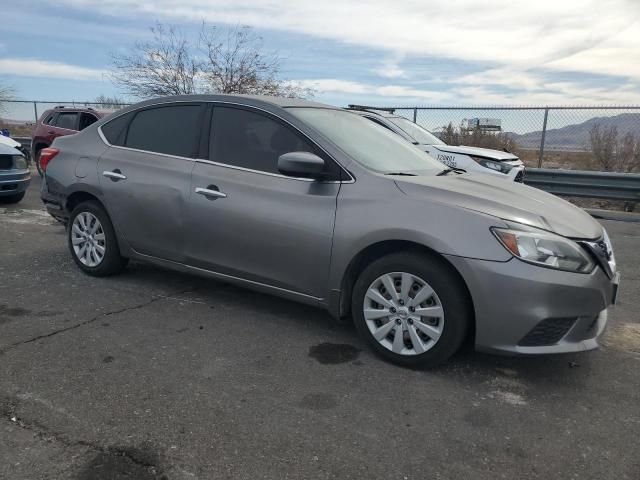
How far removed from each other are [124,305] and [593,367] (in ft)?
11.4

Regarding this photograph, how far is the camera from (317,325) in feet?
13.9

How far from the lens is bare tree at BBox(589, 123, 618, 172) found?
12719 millimetres

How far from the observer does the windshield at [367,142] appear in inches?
155

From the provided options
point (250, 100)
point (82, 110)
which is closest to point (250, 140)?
point (250, 100)

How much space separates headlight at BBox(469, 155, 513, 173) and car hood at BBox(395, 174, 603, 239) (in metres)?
5.28

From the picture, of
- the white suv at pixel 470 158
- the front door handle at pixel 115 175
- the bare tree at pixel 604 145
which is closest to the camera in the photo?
the front door handle at pixel 115 175

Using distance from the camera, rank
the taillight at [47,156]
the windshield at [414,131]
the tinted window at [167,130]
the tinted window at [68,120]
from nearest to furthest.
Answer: the tinted window at [167,130] < the taillight at [47,156] < the windshield at [414,131] < the tinted window at [68,120]

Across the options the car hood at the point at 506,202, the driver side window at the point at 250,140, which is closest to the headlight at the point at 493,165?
the car hood at the point at 506,202

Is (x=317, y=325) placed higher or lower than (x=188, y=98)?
lower

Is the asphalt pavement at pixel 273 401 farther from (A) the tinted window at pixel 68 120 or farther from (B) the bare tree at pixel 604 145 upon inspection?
(B) the bare tree at pixel 604 145

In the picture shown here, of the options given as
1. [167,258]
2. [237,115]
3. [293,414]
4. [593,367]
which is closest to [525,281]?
[593,367]

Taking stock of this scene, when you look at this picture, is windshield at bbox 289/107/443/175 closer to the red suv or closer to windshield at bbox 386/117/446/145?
windshield at bbox 386/117/446/145

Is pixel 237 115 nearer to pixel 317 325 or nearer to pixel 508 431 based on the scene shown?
pixel 317 325

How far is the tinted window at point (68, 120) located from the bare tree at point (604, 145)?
11.8m
